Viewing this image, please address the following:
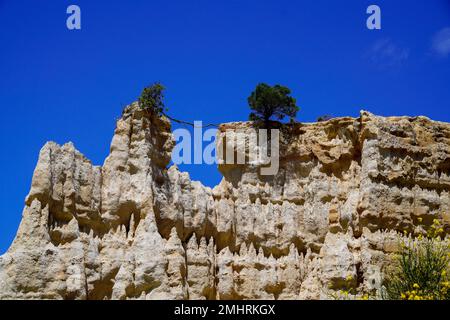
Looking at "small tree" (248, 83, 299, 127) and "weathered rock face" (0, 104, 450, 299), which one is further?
"small tree" (248, 83, 299, 127)

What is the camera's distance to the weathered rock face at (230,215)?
2933 cm

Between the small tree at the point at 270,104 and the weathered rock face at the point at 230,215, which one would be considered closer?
the weathered rock face at the point at 230,215

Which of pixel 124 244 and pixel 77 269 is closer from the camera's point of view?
pixel 77 269

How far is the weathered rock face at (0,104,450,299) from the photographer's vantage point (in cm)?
2933

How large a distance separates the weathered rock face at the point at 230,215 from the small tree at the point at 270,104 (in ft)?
3.25

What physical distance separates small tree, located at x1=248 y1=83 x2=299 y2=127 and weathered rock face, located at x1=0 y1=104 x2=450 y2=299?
39.1 inches

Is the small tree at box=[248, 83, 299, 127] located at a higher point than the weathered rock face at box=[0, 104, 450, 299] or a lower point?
higher

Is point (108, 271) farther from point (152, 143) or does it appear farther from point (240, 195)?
point (240, 195)

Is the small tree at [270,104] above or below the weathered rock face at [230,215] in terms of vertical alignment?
above

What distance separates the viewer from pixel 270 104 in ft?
126
